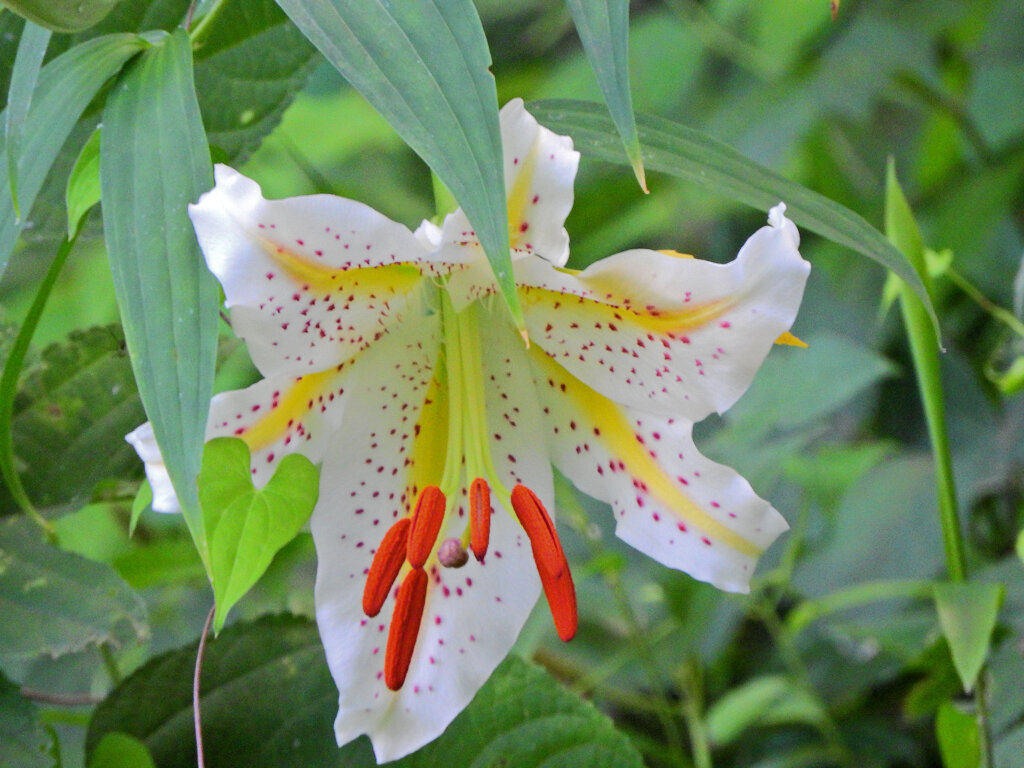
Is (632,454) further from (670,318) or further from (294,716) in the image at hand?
(294,716)

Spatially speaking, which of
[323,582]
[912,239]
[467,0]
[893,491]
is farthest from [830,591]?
[467,0]

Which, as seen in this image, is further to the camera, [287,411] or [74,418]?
[74,418]

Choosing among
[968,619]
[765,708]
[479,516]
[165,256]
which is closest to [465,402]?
[479,516]

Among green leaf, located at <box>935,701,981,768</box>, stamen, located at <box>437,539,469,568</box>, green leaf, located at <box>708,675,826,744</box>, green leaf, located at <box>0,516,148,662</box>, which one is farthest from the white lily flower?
green leaf, located at <box>708,675,826,744</box>

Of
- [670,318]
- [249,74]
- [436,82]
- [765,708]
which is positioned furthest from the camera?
[765,708]

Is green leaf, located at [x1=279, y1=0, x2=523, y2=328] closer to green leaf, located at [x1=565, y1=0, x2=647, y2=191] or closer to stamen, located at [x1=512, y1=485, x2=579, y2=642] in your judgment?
green leaf, located at [x1=565, y1=0, x2=647, y2=191]

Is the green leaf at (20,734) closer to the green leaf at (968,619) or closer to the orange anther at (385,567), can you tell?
the orange anther at (385,567)

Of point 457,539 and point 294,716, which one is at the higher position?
point 457,539

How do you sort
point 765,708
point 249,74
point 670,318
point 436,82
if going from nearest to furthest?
point 436,82 → point 670,318 → point 249,74 → point 765,708
